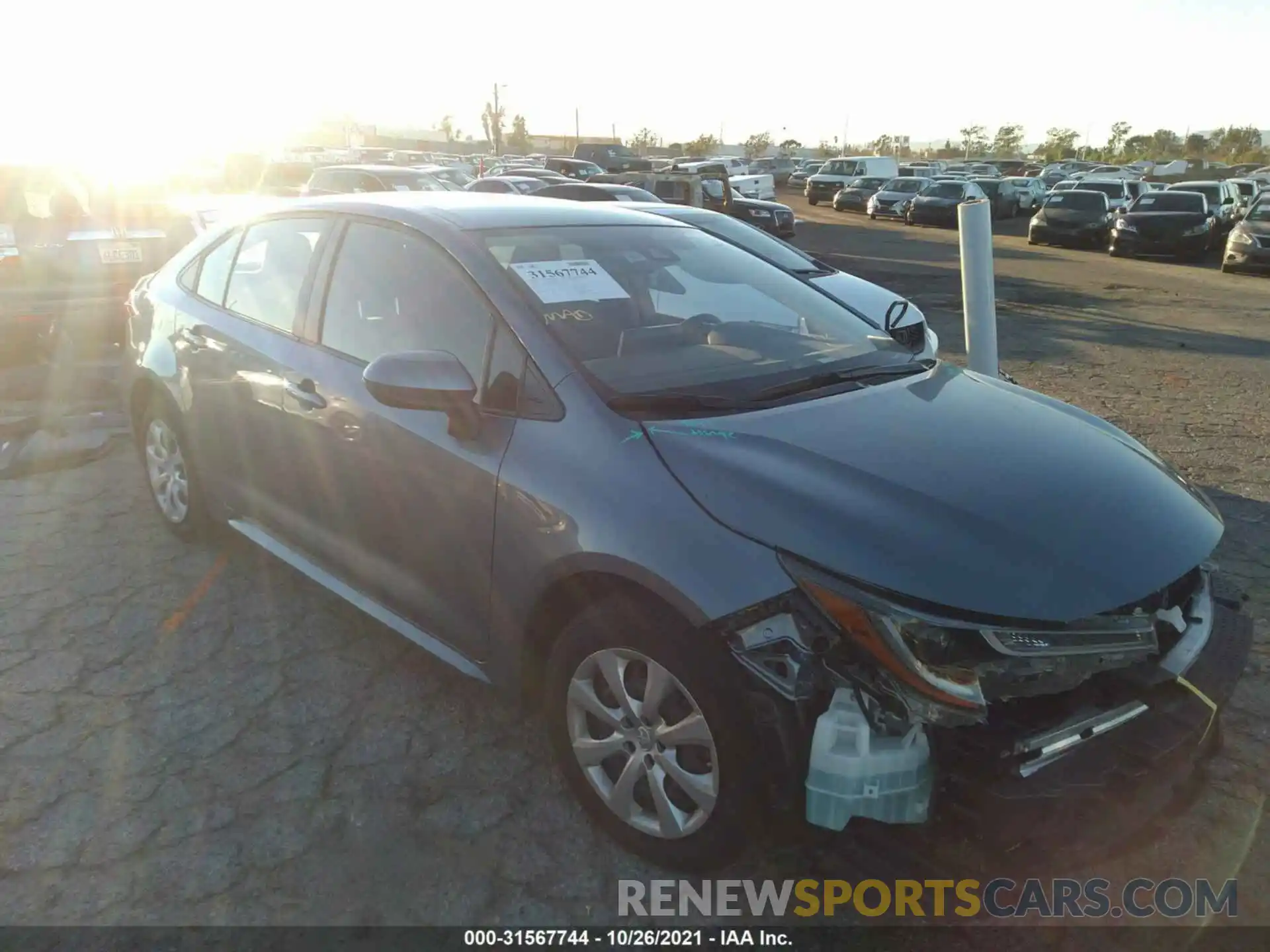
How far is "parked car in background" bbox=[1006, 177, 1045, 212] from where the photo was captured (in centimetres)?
3494

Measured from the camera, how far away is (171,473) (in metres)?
4.50

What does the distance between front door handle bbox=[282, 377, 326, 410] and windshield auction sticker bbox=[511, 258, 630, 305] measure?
2.81 feet

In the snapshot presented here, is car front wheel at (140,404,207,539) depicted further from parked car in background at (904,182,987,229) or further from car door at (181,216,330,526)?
parked car in background at (904,182,987,229)

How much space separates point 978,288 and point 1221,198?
22332mm

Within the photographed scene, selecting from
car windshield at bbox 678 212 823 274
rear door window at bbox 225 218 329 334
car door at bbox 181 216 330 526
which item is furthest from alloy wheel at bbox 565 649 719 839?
car windshield at bbox 678 212 823 274

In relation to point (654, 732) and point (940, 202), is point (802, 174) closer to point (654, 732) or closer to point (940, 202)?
point (940, 202)

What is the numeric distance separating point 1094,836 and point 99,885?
8.02 feet

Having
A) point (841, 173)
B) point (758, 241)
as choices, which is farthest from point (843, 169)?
point (758, 241)

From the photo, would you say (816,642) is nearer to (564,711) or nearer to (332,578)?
(564,711)

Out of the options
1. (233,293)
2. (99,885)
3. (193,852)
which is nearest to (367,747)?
(193,852)

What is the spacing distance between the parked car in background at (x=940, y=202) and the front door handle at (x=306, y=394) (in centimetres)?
2644

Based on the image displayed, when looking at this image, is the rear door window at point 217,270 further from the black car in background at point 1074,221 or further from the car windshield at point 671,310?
the black car in background at point 1074,221

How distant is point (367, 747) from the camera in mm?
3100

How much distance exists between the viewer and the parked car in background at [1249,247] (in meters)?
16.7
